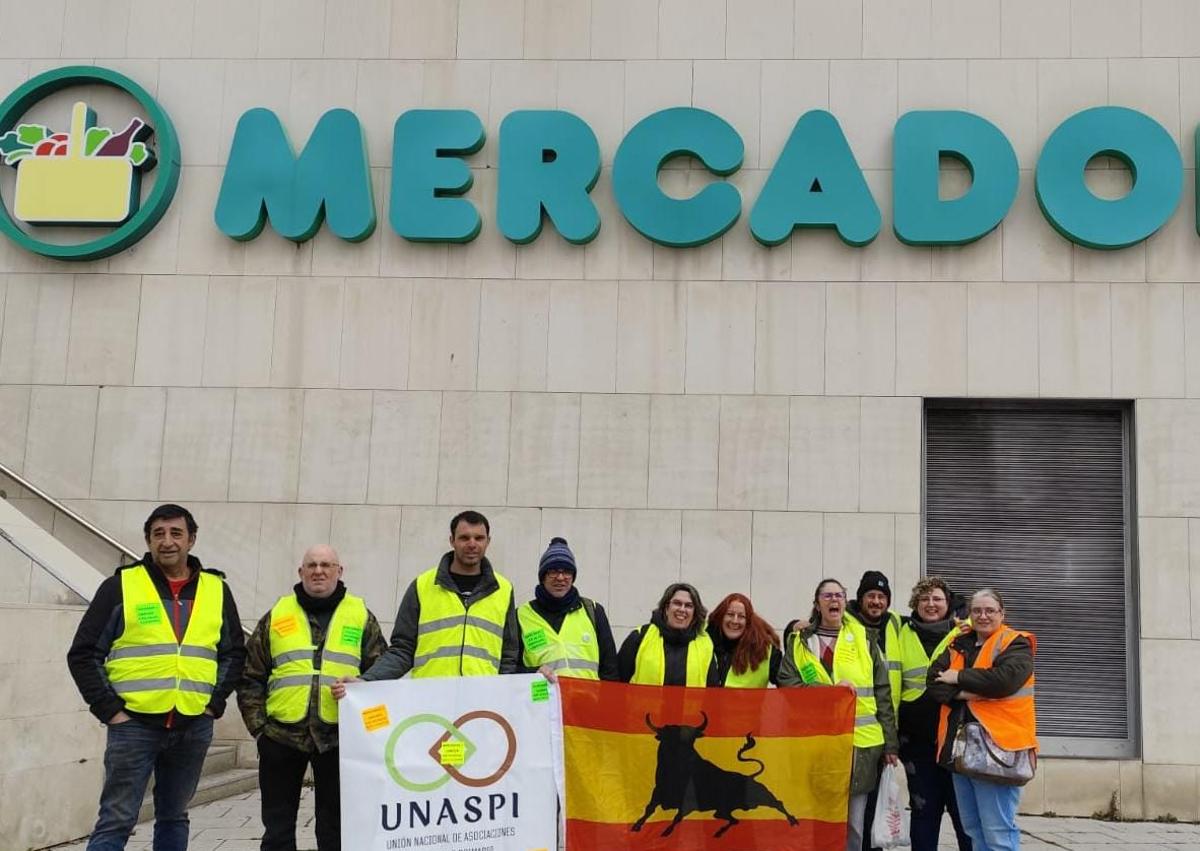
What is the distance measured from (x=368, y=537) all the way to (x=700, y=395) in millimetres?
3310

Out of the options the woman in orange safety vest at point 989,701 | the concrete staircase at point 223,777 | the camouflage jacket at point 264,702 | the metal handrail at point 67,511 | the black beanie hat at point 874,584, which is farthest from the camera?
the metal handrail at point 67,511

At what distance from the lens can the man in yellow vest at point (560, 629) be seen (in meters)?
6.21

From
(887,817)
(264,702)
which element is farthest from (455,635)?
(887,817)

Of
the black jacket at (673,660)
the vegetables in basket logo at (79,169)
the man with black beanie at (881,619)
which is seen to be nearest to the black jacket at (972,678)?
the man with black beanie at (881,619)

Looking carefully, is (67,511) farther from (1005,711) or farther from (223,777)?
(1005,711)

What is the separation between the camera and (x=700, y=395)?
10.5 meters

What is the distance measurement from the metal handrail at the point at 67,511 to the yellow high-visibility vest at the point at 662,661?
5991 mm

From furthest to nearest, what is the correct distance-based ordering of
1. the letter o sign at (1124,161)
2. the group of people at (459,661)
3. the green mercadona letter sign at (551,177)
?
the green mercadona letter sign at (551,177)
the letter o sign at (1124,161)
the group of people at (459,661)

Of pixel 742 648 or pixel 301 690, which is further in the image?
pixel 742 648

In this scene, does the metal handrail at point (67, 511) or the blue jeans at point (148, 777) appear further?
the metal handrail at point (67, 511)

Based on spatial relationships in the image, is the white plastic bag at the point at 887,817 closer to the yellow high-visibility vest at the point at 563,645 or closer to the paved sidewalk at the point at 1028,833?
the yellow high-visibility vest at the point at 563,645

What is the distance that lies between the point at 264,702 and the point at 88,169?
7.24 m

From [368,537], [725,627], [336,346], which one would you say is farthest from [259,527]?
[725,627]

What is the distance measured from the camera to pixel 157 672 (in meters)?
5.60
